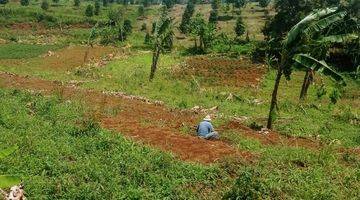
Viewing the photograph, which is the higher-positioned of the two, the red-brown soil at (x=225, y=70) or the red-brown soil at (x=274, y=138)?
the red-brown soil at (x=274, y=138)

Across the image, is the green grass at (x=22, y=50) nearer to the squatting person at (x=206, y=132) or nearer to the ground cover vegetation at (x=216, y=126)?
the ground cover vegetation at (x=216, y=126)

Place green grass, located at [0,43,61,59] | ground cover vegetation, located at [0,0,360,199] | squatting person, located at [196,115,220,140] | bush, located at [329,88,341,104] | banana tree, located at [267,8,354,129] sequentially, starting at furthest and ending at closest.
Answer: green grass, located at [0,43,61,59], bush, located at [329,88,341,104], banana tree, located at [267,8,354,129], squatting person, located at [196,115,220,140], ground cover vegetation, located at [0,0,360,199]

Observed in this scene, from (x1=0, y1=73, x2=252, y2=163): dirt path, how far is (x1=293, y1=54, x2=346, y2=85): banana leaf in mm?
4151

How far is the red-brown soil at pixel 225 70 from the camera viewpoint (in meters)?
38.0

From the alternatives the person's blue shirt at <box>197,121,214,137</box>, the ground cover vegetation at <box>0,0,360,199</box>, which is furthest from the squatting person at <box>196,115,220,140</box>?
the ground cover vegetation at <box>0,0,360,199</box>

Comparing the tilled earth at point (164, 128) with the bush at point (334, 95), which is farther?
the bush at point (334, 95)

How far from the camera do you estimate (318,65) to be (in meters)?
17.0

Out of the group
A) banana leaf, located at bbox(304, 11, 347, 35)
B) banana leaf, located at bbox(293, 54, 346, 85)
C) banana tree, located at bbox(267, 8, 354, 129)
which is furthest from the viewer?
banana leaf, located at bbox(304, 11, 347, 35)

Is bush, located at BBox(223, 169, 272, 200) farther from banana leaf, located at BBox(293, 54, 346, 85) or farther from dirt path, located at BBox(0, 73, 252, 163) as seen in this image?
banana leaf, located at BBox(293, 54, 346, 85)

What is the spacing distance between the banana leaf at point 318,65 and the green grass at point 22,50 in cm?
3685

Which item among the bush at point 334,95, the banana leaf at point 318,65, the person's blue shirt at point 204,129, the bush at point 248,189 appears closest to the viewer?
the bush at point 248,189

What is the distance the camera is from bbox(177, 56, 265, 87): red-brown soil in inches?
1497


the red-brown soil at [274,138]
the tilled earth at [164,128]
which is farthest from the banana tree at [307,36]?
the tilled earth at [164,128]

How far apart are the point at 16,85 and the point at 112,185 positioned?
16.5 meters
